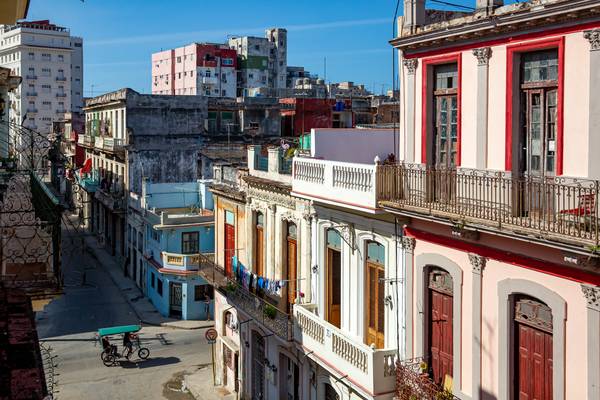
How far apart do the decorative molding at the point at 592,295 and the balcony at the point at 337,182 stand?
4593mm

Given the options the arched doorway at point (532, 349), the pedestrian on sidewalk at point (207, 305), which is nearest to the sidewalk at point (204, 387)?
the pedestrian on sidewalk at point (207, 305)

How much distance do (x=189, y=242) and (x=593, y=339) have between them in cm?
2811

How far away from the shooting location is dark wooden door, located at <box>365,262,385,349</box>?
15.0m

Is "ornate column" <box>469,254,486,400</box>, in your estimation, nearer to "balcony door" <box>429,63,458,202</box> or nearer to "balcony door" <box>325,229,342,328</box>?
"balcony door" <box>429,63,458,202</box>

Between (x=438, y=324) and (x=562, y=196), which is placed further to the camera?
Result: (x=438, y=324)

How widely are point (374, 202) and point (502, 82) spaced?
3.38 m

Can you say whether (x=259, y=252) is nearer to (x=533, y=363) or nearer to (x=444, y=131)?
(x=444, y=131)

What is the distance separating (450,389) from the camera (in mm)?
12570

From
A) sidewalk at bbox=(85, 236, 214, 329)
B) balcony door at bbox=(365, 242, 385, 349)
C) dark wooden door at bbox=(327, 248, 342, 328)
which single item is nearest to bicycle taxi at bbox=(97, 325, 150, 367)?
sidewalk at bbox=(85, 236, 214, 329)

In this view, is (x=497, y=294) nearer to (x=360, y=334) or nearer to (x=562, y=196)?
(x=562, y=196)

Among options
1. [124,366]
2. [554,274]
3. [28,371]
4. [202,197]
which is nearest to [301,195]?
[554,274]

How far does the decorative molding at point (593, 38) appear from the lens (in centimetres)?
955

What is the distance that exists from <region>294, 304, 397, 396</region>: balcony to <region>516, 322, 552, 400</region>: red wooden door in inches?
117

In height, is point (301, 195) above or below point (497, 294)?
above
